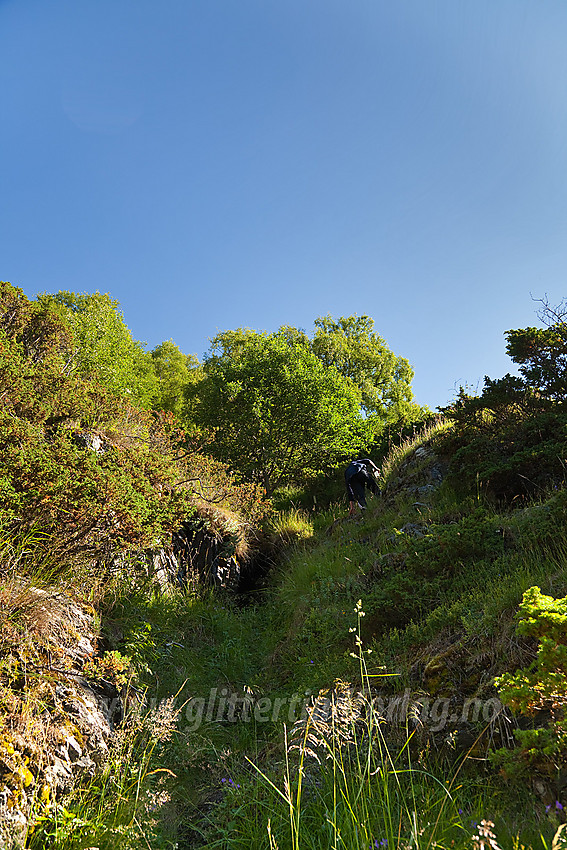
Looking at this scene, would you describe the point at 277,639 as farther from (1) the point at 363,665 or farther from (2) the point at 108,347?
(2) the point at 108,347

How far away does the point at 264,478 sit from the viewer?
1437cm

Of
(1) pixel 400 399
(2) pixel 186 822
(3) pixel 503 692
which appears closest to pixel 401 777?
(3) pixel 503 692

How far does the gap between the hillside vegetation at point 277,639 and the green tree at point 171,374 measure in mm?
14104

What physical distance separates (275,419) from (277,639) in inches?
360

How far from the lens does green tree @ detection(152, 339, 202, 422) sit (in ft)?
75.6

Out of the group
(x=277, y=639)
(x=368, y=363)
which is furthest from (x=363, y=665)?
(x=368, y=363)

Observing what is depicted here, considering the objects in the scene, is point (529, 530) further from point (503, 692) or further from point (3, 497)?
point (3, 497)

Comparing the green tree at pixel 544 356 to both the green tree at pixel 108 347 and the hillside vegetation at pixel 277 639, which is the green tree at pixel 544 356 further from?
the green tree at pixel 108 347

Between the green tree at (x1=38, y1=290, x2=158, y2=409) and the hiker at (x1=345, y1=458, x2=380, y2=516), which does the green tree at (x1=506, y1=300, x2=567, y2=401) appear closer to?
the hiker at (x1=345, y1=458, x2=380, y2=516)

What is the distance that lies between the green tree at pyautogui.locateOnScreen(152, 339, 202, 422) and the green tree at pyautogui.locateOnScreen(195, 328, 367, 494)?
6624 millimetres

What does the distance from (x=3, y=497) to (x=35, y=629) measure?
49.1 inches

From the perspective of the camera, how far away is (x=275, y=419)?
571 inches

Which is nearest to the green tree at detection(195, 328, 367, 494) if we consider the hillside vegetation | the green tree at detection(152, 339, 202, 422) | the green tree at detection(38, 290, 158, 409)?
the green tree at detection(38, 290, 158, 409)

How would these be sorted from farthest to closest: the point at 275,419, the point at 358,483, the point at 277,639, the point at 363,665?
the point at 275,419
the point at 358,483
the point at 277,639
the point at 363,665
